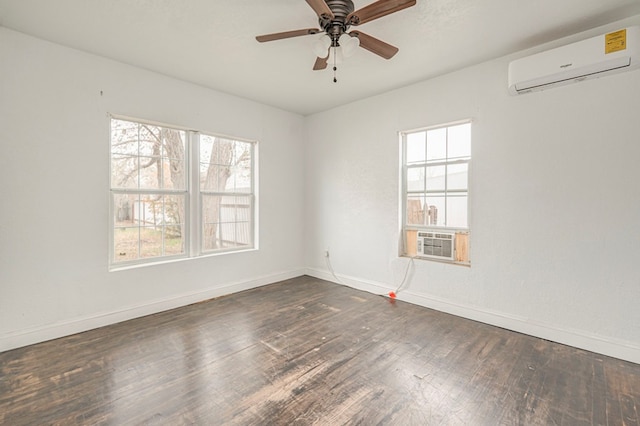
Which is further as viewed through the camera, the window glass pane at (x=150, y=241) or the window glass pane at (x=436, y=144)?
the window glass pane at (x=436, y=144)

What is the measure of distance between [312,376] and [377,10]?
2.50 meters

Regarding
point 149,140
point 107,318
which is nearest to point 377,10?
point 149,140

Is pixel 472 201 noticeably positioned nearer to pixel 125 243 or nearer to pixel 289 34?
pixel 289 34

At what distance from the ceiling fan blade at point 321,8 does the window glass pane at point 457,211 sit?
2.36 meters

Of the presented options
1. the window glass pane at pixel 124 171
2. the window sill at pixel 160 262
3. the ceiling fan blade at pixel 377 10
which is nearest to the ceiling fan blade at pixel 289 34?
the ceiling fan blade at pixel 377 10

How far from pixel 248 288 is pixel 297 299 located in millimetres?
843

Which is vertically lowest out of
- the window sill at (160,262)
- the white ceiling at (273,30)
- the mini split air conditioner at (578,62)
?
the window sill at (160,262)

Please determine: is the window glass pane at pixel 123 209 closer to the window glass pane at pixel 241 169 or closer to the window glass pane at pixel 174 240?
the window glass pane at pixel 174 240

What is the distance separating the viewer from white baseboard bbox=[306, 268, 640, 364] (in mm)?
2406

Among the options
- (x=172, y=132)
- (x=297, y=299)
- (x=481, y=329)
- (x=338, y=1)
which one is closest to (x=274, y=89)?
(x=172, y=132)

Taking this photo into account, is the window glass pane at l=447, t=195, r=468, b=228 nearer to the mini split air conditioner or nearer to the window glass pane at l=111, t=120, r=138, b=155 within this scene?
the mini split air conditioner

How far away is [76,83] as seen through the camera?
2855 mm

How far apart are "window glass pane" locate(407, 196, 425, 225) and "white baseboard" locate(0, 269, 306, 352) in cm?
234

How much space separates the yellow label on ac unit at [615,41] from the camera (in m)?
2.26
